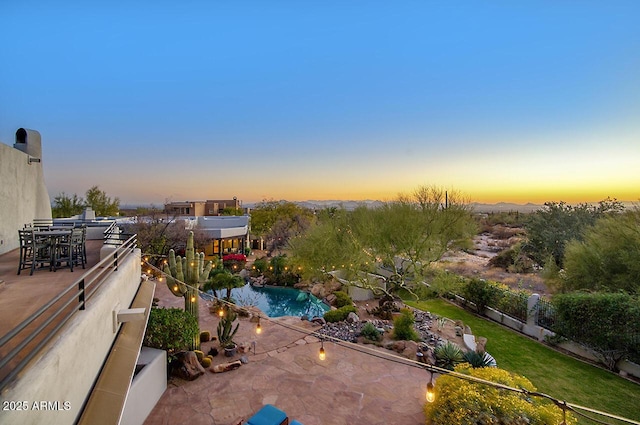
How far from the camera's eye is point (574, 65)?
11.7m

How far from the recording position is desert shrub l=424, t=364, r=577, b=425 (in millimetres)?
4871

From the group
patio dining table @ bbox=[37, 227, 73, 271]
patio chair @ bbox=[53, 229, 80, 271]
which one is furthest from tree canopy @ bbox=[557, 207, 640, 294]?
patio dining table @ bbox=[37, 227, 73, 271]

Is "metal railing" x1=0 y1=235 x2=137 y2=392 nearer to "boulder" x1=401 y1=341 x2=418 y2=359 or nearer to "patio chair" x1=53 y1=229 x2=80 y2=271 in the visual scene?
"patio chair" x1=53 y1=229 x2=80 y2=271

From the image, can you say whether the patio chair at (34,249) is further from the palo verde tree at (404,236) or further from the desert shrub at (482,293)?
the desert shrub at (482,293)

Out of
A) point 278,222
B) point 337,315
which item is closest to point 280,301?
point 337,315

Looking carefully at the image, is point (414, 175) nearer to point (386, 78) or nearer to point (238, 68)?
point (386, 78)

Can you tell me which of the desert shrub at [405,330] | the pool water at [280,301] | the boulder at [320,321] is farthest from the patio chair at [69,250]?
the desert shrub at [405,330]

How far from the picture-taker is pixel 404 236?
1302 centimetres

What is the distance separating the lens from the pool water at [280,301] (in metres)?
16.0

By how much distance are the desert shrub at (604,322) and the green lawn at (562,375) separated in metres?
0.77

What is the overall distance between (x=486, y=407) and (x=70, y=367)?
6387mm

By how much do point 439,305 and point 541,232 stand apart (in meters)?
14.7

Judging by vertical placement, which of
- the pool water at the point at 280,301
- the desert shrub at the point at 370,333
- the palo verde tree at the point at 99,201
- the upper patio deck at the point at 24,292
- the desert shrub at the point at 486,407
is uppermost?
the palo verde tree at the point at 99,201

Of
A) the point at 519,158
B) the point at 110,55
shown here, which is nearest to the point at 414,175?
the point at 519,158
